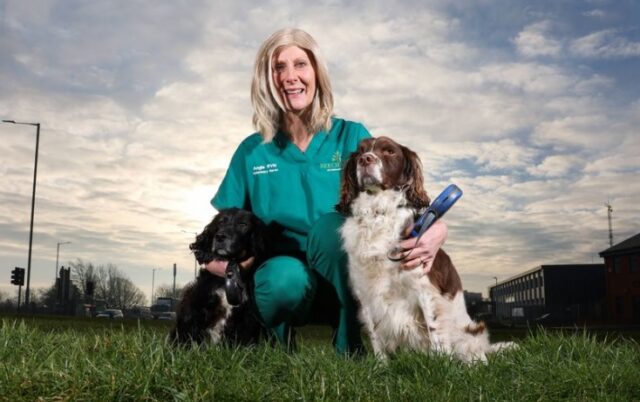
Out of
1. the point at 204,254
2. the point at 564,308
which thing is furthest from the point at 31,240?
the point at 564,308

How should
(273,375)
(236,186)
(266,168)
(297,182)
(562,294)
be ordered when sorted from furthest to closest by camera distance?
(562,294) → (236,186) → (266,168) → (297,182) → (273,375)

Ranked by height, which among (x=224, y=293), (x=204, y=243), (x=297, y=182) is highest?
(x=297, y=182)

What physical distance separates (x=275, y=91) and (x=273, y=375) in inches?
91.6

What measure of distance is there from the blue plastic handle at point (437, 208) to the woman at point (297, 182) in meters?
0.66

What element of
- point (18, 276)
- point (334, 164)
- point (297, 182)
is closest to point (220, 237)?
point (297, 182)

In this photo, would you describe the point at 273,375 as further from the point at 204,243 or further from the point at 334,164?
the point at 334,164

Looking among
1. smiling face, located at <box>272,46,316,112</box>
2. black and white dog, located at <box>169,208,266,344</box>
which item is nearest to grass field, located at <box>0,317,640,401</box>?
black and white dog, located at <box>169,208,266,344</box>

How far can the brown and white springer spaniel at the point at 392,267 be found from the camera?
16.6 feet

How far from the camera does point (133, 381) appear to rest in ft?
13.4

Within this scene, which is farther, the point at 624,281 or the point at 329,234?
the point at 624,281

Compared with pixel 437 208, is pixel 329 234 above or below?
below

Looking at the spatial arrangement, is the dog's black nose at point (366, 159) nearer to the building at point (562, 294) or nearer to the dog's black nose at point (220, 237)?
the dog's black nose at point (220, 237)

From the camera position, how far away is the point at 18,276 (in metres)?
45.0

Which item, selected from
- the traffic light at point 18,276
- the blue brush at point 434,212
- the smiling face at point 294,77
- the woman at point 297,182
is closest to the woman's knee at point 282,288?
the woman at point 297,182
